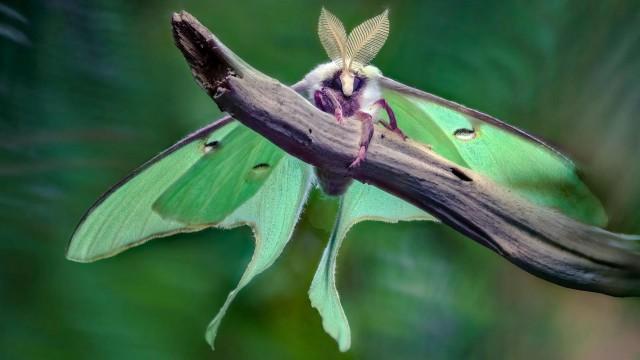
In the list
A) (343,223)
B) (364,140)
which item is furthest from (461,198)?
(343,223)

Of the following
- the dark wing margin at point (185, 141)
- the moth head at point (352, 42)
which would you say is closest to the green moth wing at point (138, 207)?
the dark wing margin at point (185, 141)

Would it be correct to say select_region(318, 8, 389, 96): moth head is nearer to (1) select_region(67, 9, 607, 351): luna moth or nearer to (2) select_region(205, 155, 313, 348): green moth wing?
(1) select_region(67, 9, 607, 351): luna moth

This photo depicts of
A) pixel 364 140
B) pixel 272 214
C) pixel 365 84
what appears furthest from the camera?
pixel 272 214

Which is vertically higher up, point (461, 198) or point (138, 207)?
point (461, 198)

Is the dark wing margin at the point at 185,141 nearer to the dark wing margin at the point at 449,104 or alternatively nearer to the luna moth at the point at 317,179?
the luna moth at the point at 317,179

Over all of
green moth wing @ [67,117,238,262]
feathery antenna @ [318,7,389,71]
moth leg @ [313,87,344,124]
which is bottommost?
green moth wing @ [67,117,238,262]

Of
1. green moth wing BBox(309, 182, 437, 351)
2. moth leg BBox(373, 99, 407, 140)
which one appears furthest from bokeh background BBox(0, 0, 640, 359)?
moth leg BBox(373, 99, 407, 140)

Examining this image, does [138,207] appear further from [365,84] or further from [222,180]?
[365,84]
